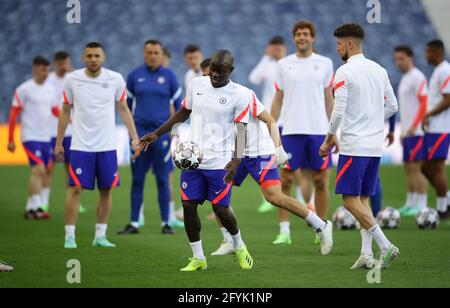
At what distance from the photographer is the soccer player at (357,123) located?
33.7 feet

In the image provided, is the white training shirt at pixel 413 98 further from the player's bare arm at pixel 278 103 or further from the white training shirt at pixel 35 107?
the white training shirt at pixel 35 107

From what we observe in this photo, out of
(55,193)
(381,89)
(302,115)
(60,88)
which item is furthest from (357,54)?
(55,193)

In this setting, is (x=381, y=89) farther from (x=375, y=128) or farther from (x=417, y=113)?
(x=417, y=113)

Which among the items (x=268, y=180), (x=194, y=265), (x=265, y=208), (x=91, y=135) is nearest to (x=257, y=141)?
(x=268, y=180)

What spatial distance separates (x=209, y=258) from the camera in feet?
37.5

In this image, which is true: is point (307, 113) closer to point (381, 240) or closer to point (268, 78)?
point (381, 240)

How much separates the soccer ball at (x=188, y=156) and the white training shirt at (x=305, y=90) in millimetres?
3342

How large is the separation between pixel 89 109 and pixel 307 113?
2738 mm

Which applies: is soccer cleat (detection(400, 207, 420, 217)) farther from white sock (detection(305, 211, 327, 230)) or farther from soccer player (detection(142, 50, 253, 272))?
soccer player (detection(142, 50, 253, 272))

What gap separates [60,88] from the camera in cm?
1823

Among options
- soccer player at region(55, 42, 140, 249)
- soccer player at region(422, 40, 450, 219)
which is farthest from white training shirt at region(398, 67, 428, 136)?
soccer player at region(55, 42, 140, 249)

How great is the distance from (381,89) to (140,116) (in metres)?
5.09

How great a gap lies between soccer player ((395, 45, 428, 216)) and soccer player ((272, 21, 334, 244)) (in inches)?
169

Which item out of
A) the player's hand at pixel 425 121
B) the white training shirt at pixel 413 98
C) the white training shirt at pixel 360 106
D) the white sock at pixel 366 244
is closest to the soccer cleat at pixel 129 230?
the white sock at pixel 366 244
